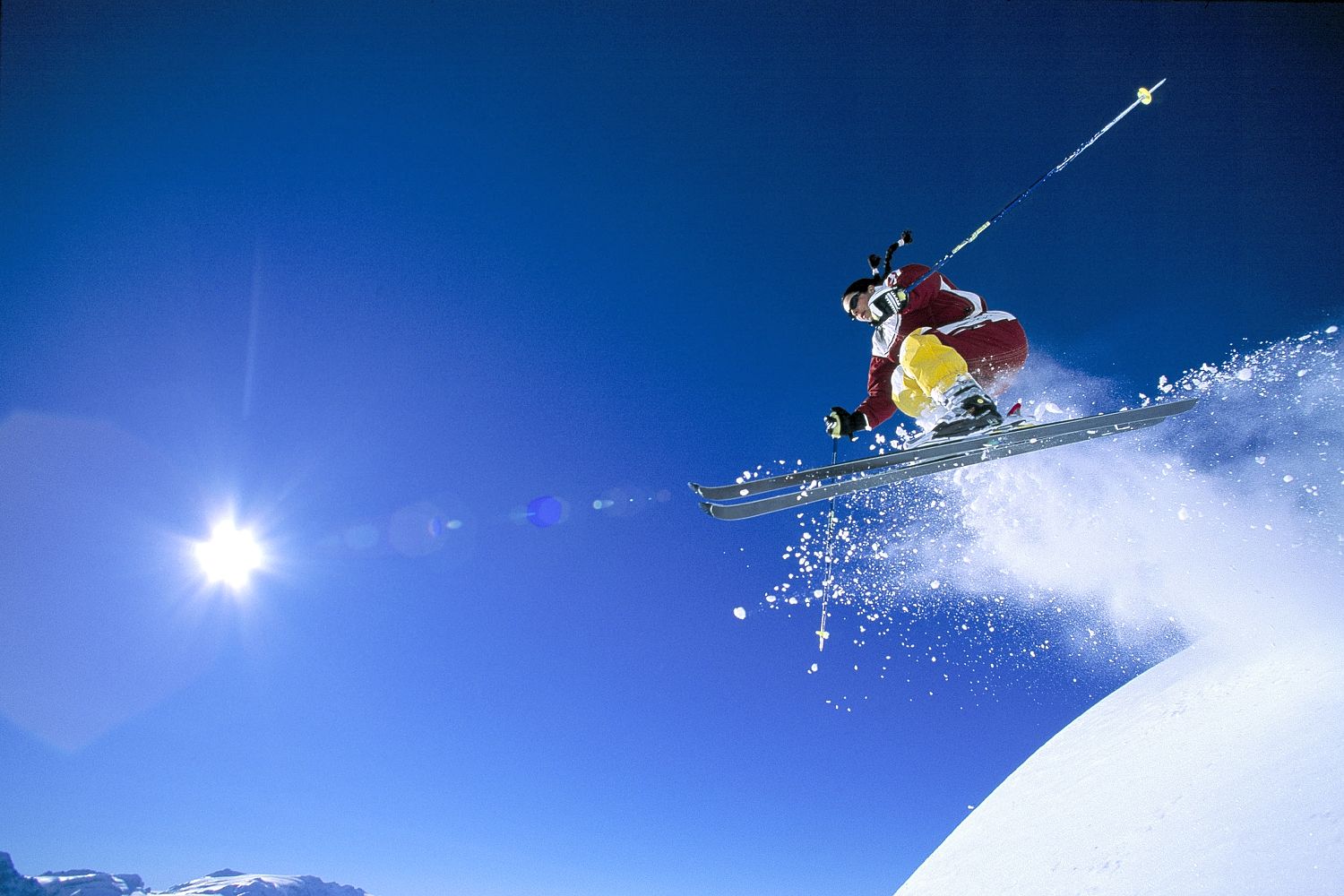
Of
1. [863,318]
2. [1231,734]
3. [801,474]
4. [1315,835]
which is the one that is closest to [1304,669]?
[1231,734]

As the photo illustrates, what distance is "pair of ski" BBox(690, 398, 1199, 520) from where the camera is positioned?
12.9ft

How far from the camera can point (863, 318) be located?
386 cm

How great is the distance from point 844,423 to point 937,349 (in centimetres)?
78

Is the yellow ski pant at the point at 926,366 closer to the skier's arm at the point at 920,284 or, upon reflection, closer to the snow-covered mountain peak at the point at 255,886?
the skier's arm at the point at 920,284

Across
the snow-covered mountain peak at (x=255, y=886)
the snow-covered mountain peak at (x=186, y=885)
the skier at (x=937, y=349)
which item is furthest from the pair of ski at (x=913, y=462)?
the snow-covered mountain peak at (x=255, y=886)

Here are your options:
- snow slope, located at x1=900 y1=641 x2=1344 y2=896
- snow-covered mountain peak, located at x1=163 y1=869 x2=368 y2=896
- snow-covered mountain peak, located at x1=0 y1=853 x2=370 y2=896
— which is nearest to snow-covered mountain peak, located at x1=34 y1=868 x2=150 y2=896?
snow-covered mountain peak, located at x1=0 y1=853 x2=370 y2=896

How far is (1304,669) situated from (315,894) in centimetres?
23998

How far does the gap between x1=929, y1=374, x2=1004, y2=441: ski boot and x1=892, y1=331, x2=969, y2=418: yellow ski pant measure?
0.05 m

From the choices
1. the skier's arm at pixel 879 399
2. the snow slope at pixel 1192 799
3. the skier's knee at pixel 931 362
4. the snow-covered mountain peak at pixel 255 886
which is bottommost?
the snow slope at pixel 1192 799

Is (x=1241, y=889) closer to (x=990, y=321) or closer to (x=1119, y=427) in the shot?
(x=1119, y=427)

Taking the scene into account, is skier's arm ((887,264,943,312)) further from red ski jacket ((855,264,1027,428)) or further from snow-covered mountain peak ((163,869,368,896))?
snow-covered mountain peak ((163,869,368,896))

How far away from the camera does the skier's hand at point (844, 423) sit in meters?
4.03

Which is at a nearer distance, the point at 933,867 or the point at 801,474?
the point at 801,474

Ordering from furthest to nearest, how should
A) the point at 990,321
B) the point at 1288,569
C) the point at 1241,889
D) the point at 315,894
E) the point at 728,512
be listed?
the point at 315,894 < the point at 1288,569 < the point at 728,512 < the point at 990,321 < the point at 1241,889
